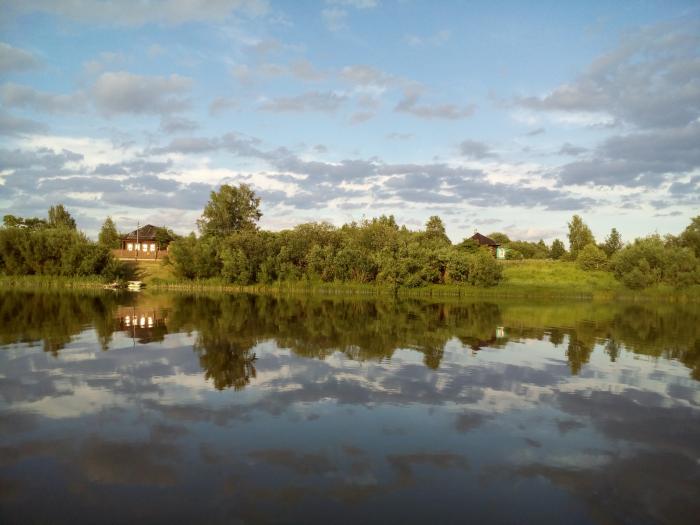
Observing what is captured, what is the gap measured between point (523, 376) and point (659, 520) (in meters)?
9.53

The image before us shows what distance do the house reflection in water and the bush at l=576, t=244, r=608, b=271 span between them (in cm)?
6349

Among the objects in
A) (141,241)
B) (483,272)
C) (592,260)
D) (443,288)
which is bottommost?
(443,288)

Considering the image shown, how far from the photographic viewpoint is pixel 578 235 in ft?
306

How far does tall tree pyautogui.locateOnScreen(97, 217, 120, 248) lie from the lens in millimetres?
96562

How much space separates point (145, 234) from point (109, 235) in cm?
666

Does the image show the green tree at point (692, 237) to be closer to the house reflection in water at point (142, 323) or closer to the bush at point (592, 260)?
the bush at point (592, 260)

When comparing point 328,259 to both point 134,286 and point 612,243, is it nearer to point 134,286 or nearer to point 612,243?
point 134,286

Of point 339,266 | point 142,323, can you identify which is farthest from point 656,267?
point 142,323

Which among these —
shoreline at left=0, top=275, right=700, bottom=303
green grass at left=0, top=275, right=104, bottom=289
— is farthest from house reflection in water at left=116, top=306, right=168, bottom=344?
green grass at left=0, top=275, right=104, bottom=289

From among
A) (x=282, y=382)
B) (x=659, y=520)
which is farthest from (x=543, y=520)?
(x=282, y=382)

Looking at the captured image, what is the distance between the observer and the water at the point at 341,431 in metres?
7.88

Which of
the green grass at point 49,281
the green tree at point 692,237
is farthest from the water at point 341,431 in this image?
the green tree at point 692,237

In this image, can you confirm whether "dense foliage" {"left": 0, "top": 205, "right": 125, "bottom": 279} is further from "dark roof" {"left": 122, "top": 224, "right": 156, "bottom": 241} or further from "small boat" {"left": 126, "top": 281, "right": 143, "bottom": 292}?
"dark roof" {"left": 122, "top": 224, "right": 156, "bottom": 241}

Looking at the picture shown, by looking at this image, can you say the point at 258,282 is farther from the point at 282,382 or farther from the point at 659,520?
the point at 659,520
